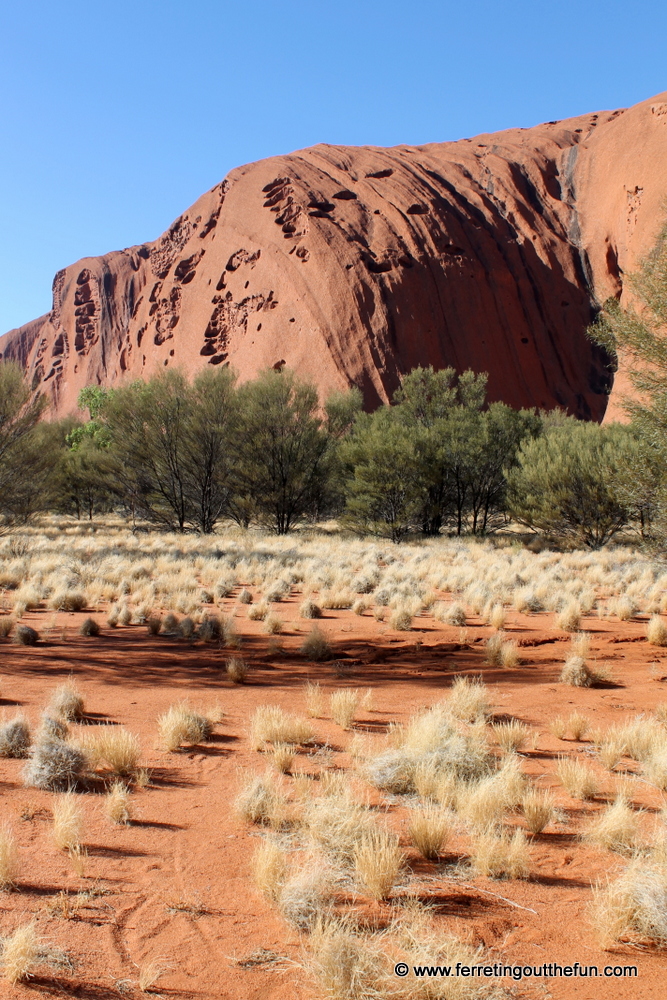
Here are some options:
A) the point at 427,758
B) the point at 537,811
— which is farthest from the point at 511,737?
the point at 537,811

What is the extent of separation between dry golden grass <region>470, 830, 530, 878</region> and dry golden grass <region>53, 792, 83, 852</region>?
211 centimetres

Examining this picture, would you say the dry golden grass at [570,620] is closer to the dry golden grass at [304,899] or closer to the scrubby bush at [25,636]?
the scrubby bush at [25,636]

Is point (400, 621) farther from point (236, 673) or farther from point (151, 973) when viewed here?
point (151, 973)

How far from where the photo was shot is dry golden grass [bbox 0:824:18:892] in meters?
3.01

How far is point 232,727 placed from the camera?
18.6 feet

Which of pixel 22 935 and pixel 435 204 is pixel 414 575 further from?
pixel 435 204

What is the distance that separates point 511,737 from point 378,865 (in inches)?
92.1

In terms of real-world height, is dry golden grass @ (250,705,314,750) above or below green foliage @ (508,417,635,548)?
below

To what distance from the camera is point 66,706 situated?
220 inches

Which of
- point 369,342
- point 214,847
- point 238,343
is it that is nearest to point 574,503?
point 214,847

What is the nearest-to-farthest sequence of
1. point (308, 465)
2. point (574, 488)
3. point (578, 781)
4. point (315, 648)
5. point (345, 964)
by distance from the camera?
1. point (345, 964)
2. point (578, 781)
3. point (315, 648)
4. point (574, 488)
5. point (308, 465)

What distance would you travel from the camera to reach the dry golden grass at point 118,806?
3.80 m

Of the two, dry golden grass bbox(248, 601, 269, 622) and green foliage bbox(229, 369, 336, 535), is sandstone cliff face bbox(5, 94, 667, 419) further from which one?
dry golden grass bbox(248, 601, 269, 622)

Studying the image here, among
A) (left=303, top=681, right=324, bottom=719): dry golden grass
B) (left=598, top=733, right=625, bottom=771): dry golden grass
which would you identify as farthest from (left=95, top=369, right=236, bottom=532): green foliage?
(left=598, top=733, right=625, bottom=771): dry golden grass
